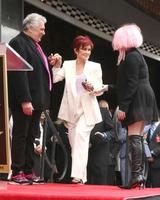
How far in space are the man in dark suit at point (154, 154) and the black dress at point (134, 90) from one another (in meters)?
2.79

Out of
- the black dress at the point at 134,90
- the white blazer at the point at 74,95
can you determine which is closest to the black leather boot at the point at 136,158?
the black dress at the point at 134,90

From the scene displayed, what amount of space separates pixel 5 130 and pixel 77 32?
6.82 m

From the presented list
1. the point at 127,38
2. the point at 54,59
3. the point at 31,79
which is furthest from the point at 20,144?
the point at 127,38

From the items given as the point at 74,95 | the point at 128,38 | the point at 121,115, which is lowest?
the point at 121,115

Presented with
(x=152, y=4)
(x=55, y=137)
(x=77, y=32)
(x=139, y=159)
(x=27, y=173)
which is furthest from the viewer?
(x=152, y=4)

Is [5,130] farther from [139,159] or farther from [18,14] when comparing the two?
[18,14]

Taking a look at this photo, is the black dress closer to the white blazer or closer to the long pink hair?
the long pink hair

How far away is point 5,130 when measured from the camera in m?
3.52

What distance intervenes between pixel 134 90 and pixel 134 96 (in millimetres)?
73

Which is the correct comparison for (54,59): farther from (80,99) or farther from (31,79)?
(80,99)

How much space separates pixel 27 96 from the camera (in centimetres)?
513

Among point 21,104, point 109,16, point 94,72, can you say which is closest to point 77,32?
point 109,16

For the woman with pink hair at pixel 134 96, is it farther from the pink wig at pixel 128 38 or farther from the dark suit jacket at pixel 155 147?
the dark suit jacket at pixel 155 147

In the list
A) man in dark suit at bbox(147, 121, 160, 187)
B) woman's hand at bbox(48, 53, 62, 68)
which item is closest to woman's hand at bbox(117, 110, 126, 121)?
woman's hand at bbox(48, 53, 62, 68)
